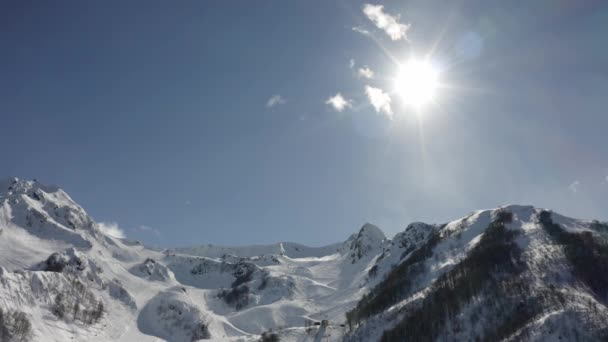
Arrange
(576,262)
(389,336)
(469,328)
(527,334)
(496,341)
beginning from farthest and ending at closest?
(576,262), (389,336), (469,328), (496,341), (527,334)

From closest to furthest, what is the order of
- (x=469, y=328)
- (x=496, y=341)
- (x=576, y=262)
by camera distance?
(x=496, y=341), (x=469, y=328), (x=576, y=262)

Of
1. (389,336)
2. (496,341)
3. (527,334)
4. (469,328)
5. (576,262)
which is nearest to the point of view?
(527,334)

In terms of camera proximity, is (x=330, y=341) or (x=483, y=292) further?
(x=330, y=341)

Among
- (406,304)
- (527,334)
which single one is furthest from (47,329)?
(527,334)

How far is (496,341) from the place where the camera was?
145m

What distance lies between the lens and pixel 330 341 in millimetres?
197000

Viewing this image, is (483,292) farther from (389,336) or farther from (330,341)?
(330,341)

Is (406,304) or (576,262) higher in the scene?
(576,262)

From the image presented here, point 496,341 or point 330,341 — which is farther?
point 330,341

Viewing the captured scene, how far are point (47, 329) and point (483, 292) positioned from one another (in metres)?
187

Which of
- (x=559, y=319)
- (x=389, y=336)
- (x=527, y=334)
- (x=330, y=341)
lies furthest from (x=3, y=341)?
(x=559, y=319)

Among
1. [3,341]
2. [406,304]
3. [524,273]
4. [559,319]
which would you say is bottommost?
[3,341]

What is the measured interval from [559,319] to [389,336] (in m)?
62.8

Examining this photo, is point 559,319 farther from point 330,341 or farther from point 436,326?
point 330,341
